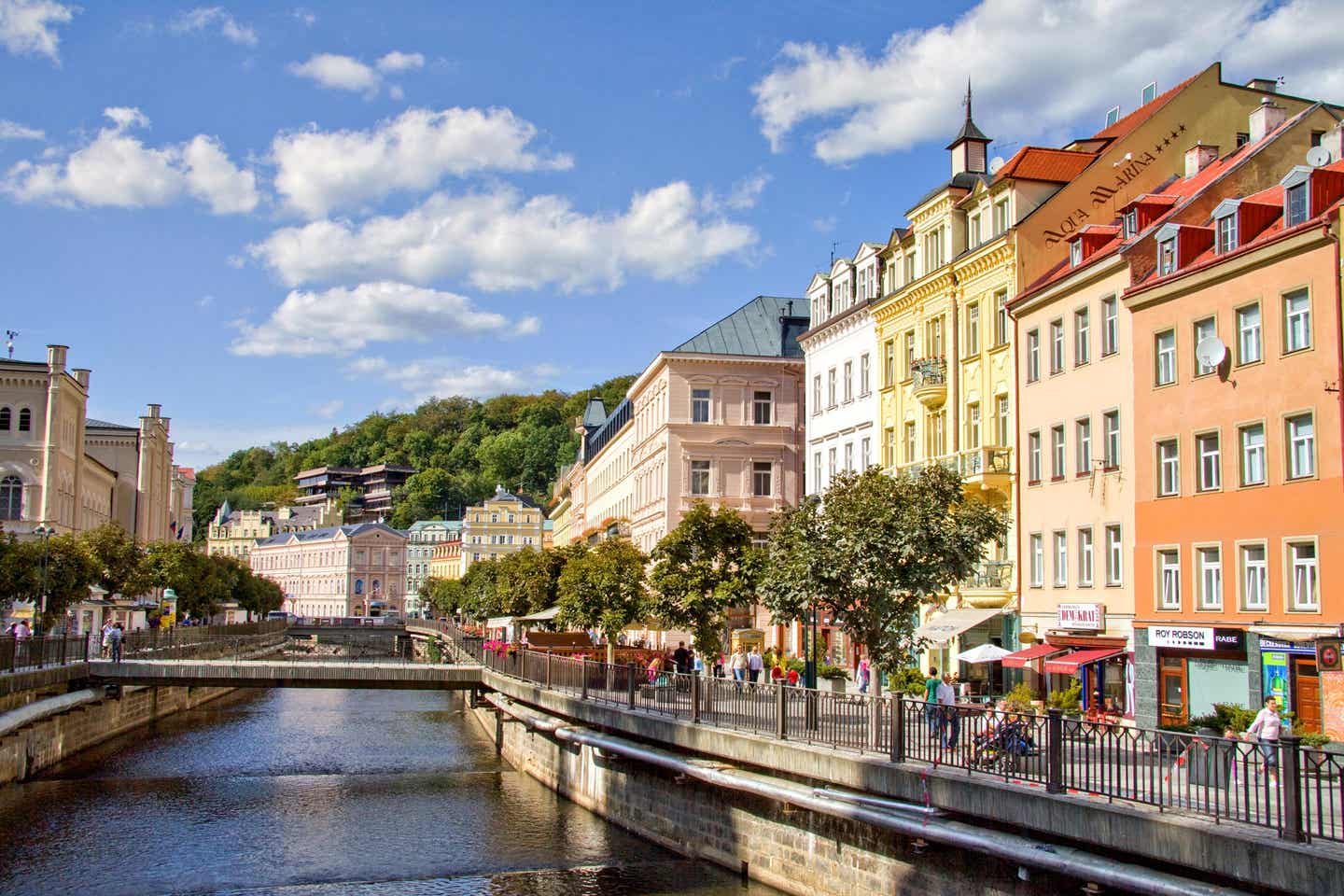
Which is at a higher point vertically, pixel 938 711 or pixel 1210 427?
pixel 1210 427

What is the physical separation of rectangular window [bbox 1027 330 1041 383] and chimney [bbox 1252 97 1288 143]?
7.54 m

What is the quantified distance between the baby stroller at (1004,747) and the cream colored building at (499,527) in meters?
150

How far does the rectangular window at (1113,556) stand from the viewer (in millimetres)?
31344

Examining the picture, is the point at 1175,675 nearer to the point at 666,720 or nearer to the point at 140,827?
the point at 666,720

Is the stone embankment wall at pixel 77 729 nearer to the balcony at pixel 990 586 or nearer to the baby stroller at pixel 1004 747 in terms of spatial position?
the balcony at pixel 990 586

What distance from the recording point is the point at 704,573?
35906mm

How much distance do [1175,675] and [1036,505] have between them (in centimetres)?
803

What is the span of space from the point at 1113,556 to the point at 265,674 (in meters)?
28.8

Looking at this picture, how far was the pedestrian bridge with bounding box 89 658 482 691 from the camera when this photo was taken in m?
44.6

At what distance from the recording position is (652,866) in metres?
25.8

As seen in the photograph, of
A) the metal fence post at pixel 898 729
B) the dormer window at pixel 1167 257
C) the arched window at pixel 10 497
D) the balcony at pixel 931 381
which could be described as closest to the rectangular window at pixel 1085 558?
the dormer window at pixel 1167 257

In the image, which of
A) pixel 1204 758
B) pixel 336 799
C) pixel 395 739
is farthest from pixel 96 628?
pixel 1204 758

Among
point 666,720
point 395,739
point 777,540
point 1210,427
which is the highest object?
point 1210,427

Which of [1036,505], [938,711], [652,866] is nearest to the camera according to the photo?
[938,711]
